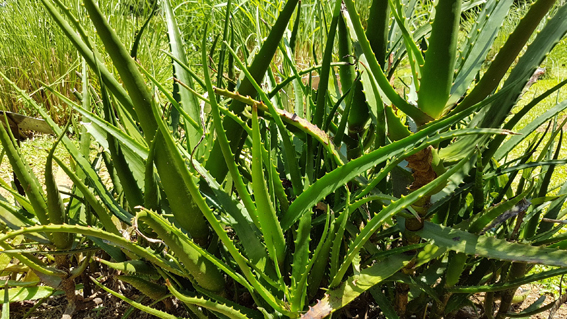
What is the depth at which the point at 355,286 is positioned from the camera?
482 mm

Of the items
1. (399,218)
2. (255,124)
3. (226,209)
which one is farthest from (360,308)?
(255,124)

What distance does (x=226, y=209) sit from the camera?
52 cm

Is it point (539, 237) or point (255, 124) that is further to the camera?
point (539, 237)

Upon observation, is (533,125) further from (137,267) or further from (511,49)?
(137,267)

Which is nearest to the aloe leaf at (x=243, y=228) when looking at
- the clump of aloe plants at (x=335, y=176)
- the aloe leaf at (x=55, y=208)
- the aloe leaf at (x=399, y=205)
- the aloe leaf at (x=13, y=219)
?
the clump of aloe plants at (x=335, y=176)

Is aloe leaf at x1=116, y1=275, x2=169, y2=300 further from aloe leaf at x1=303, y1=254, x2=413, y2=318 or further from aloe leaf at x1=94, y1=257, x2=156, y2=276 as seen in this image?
aloe leaf at x1=303, y1=254, x2=413, y2=318

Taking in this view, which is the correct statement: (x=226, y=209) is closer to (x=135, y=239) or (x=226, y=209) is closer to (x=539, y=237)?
(x=135, y=239)

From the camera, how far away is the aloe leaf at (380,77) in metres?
0.46

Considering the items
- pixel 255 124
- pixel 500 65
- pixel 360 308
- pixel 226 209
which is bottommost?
pixel 360 308

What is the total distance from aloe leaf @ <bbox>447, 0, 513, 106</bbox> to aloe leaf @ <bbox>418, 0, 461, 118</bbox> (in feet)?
0.14

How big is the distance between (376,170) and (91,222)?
0.51m

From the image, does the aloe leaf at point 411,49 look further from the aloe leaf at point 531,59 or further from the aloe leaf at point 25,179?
the aloe leaf at point 25,179

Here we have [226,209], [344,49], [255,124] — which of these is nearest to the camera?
[255,124]

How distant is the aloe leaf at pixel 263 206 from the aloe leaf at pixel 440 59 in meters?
0.20
